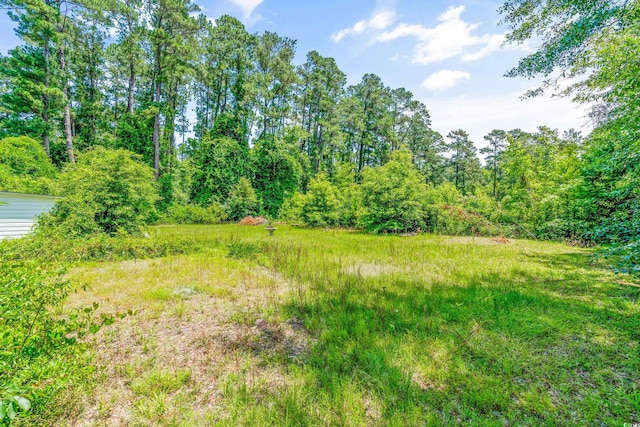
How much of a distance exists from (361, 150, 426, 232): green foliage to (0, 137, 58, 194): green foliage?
14877 millimetres

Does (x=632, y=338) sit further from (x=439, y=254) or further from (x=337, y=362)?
(x=439, y=254)

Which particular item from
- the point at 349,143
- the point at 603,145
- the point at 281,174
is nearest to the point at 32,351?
the point at 603,145

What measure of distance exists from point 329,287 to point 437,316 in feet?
7.07

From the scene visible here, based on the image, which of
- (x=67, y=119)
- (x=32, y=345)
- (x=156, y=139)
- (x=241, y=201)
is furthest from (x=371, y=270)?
(x=156, y=139)

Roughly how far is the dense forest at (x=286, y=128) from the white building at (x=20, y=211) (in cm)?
80

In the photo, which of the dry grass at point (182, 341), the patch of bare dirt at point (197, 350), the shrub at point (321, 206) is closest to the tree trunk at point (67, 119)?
the shrub at point (321, 206)

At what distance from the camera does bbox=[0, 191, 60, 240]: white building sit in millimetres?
8156

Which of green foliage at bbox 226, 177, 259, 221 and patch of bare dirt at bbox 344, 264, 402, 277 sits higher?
green foliage at bbox 226, 177, 259, 221

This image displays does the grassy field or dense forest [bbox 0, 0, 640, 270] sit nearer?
the grassy field

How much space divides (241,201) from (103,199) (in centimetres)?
1312

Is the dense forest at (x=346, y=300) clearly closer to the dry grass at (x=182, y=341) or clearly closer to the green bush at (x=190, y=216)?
the dry grass at (x=182, y=341)

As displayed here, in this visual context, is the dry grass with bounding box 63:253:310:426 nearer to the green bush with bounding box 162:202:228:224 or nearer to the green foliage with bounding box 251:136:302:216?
the green bush with bounding box 162:202:228:224

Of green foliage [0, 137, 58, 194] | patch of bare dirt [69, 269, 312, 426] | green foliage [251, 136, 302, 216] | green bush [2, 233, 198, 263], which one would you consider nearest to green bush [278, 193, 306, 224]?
green foliage [251, 136, 302, 216]

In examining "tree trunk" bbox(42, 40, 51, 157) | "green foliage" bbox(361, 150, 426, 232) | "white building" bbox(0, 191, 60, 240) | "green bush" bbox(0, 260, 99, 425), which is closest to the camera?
"green bush" bbox(0, 260, 99, 425)
